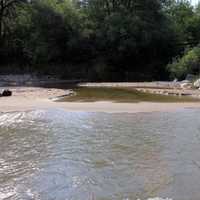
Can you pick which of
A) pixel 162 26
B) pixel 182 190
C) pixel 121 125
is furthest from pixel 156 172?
pixel 162 26

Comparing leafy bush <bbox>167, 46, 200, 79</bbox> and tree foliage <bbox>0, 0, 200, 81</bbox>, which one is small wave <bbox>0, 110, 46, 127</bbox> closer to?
leafy bush <bbox>167, 46, 200, 79</bbox>

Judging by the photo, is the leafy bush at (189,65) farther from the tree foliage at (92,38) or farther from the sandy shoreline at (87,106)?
the sandy shoreline at (87,106)

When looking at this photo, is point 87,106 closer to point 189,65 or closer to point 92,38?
point 189,65

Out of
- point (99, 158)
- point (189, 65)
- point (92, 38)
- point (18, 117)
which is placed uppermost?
point (92, 38)

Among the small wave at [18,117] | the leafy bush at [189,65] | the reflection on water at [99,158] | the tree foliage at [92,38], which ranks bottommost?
the reflection on water at [99,158]

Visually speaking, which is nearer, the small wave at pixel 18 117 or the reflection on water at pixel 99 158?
the reflection on water at pixel 99 158

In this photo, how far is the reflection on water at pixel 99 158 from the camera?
280 inches

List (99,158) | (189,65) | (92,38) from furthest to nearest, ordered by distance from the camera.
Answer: (92,38) → (189,65) → (99,158)

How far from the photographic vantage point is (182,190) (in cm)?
709

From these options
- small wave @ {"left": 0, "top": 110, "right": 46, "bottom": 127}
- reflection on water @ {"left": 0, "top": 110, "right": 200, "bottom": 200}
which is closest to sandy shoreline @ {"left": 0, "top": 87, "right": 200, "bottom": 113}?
small wave @ {"left": 0, "top": 110, "right": 46, "bottom": 127}

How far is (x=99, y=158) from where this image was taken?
9.24 m

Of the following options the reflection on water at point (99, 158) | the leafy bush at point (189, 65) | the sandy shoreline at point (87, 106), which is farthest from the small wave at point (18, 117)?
the leafy bush at point (189, 65)

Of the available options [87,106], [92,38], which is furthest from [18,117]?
[92,38]

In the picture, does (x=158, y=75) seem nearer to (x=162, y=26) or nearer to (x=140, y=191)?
(x=162, y=26)
